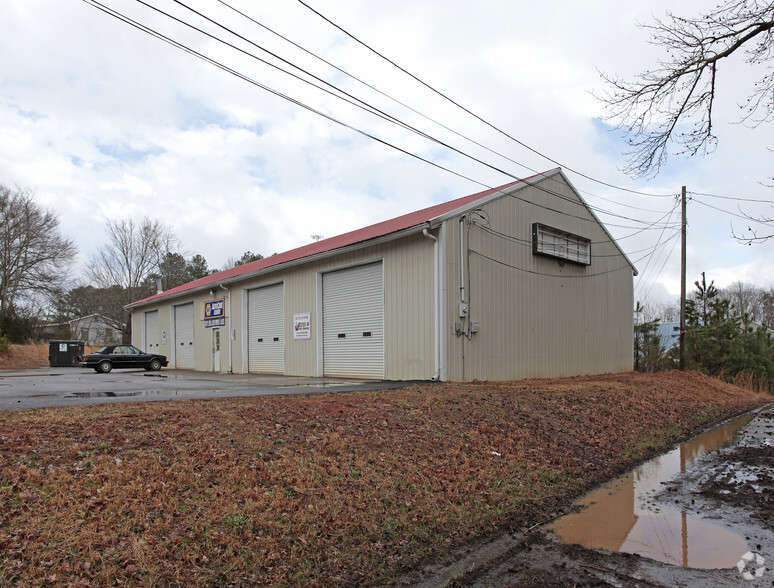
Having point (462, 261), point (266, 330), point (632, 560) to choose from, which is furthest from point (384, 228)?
point (632, 560)

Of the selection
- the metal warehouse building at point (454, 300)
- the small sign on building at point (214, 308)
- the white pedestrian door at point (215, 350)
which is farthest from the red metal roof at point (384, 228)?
the white pedestrian door at point (215, 350)

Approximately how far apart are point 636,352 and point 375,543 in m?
23.1

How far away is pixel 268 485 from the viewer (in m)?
4.64

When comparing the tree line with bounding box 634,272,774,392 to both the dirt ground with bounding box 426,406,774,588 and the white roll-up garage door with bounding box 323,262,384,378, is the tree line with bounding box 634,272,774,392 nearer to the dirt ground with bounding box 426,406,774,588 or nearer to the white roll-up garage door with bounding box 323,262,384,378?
the white roll-up garage door with bounding box 323,262,384,378

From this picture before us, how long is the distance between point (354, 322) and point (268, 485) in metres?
11.8

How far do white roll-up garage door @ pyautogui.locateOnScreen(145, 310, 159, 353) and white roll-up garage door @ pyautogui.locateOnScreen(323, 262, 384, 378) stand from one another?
1828 centimetres

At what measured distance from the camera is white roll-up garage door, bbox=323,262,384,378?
50.9 ft

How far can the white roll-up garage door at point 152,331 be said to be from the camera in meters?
31.6

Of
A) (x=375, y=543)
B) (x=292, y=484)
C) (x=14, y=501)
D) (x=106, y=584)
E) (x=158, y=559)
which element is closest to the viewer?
(x=106, y=584)

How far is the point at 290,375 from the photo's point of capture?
18.8 metres

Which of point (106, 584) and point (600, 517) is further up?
point (106, 584)

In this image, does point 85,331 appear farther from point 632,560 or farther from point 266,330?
point 632,560

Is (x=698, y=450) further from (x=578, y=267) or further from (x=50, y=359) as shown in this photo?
(x=50, y=359)

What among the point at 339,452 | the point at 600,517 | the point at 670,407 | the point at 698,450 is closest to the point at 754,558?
the point at 600,517
